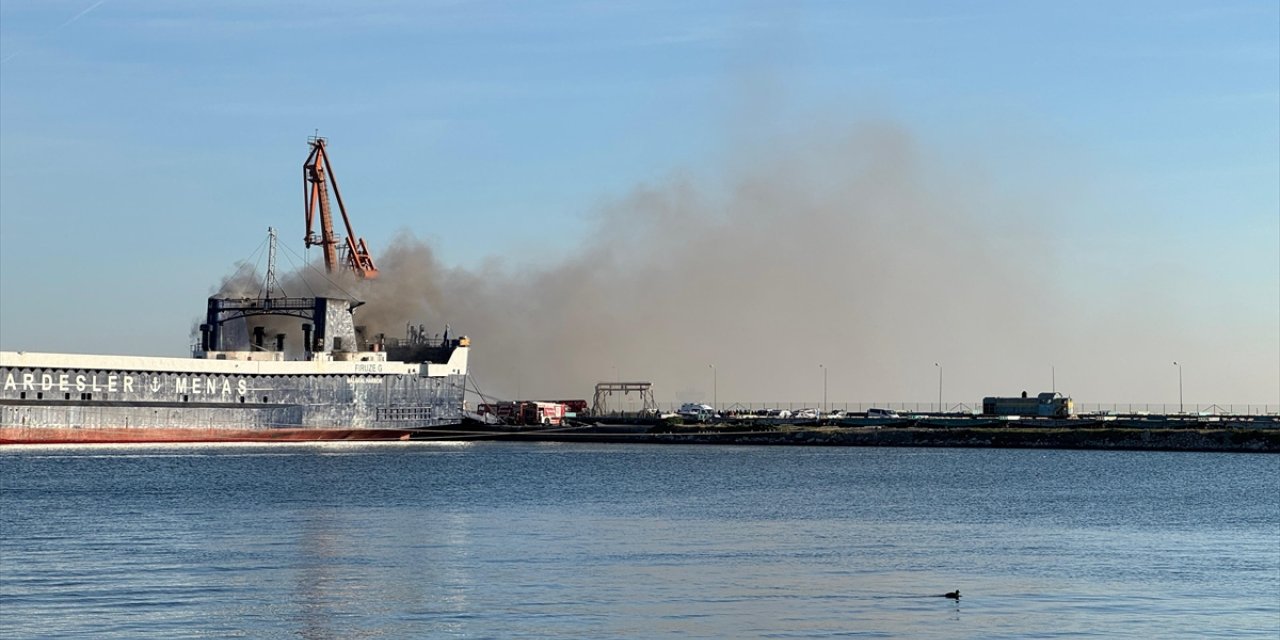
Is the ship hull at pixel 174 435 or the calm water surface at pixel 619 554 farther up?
the ship hull at pixel 174 435

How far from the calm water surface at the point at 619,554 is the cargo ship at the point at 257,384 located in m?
22.5

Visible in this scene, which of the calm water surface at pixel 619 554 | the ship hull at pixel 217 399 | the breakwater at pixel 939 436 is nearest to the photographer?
the calm water surface at pixel 619 554

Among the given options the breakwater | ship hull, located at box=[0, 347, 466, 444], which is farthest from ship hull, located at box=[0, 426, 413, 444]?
the breakwater

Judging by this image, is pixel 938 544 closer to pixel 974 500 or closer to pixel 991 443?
pixel 974 500

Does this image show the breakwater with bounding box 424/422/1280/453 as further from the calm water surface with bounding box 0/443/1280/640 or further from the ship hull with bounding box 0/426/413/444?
the calm water surface with bounding box 0/443/1280/640

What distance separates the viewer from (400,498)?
57.2m

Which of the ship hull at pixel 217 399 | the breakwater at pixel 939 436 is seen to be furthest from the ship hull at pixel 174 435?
the breakwater at pixel 939 436

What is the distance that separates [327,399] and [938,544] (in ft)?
262

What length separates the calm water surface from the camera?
2784cm

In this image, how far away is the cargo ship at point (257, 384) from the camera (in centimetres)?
9631

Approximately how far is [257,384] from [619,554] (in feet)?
255

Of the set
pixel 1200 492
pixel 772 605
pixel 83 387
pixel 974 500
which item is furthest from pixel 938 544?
pixel 83 387

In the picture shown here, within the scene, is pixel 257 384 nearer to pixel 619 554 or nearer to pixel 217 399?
pixel 217 399

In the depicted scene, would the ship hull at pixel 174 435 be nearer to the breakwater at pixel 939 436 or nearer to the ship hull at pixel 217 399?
the ship hull at pixel 217 399
